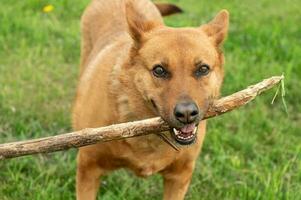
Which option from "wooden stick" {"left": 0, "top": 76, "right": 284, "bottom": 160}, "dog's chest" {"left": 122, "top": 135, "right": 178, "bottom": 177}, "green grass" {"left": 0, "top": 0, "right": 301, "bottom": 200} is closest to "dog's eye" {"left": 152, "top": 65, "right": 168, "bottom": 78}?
"wooden stick" {"left": 0, "top": 76, "right": 284, "bottom": 160}

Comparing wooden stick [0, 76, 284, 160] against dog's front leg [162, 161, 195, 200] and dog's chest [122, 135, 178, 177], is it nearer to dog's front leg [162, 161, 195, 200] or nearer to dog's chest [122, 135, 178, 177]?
dog's chest [122, 135, 178, 177]

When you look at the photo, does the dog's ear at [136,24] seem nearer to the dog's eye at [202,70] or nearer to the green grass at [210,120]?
the dog's eye at [202,70]

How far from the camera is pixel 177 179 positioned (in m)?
4.33

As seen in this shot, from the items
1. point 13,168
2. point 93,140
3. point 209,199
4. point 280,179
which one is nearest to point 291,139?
point 280,179

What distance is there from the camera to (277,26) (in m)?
7.60

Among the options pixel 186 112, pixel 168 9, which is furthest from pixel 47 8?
pixel 186 112

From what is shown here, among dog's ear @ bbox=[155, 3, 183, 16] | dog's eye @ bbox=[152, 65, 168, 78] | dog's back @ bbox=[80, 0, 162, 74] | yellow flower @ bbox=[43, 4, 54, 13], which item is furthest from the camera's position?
yellow flower @ bbox=[43, 4, 54, 13]

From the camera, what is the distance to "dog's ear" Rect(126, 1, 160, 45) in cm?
396

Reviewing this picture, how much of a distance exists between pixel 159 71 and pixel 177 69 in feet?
0.42

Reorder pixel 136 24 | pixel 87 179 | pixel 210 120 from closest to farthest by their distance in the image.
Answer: pixel 136 24
pixel 87 179
pixel 210 120

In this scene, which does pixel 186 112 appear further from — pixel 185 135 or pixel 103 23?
pixel 103 23

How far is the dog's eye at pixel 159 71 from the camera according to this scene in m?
3.67

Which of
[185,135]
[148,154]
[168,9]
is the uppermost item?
[185,135]

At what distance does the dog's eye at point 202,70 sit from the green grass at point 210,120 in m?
1.38
